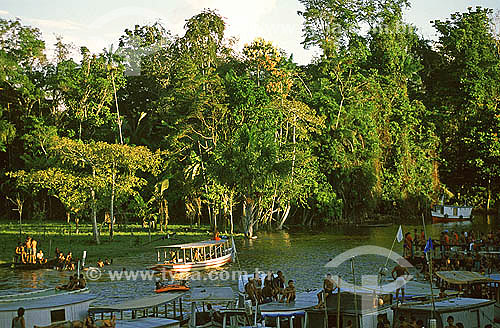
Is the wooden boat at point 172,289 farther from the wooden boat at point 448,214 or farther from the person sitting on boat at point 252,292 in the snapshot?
the wooden boat at point 448,214

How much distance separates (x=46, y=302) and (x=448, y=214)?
55940 millimetres

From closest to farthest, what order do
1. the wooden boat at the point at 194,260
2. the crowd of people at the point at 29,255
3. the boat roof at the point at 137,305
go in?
1. the boat roof at the point at 137,305
2. the wooden boat at the point at 194,260
3. the crowd of people at the point at 29,255

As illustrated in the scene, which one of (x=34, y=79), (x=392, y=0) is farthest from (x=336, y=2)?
(x=34, y=79)

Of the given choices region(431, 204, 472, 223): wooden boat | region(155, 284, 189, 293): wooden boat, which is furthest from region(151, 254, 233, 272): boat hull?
region(431, 204, 472, 223): wooden boat

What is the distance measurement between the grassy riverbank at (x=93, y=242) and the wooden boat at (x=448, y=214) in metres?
25.6

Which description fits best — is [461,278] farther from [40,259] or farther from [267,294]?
[40,259]

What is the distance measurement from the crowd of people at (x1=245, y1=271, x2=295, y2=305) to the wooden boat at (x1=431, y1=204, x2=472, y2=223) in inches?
1922

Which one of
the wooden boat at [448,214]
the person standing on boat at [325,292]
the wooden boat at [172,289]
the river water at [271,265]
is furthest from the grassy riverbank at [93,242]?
the wooden boat at [448,214]

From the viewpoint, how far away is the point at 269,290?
920 inches

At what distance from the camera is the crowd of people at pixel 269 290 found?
71.1 feet

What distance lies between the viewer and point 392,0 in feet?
261

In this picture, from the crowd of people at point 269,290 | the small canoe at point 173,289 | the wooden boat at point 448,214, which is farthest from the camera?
the wooden boat at point 448,214

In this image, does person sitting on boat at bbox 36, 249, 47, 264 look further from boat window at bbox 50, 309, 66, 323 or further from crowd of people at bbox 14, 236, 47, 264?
boat window at bbox 50, 309, 66, 323

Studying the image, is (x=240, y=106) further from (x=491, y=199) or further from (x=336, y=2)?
(x=491, y=199)
